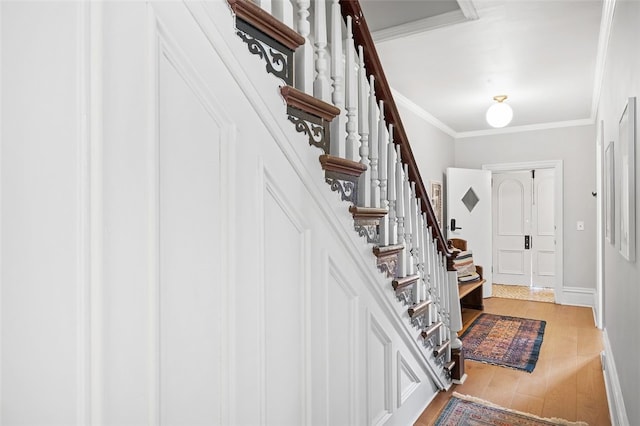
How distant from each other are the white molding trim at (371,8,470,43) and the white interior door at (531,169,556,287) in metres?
4.95

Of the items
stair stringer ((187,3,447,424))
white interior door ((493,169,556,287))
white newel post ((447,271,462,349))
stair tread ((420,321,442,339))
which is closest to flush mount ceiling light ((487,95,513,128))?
white newel post ((447,271,462,349))

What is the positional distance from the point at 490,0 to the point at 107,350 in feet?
9.16

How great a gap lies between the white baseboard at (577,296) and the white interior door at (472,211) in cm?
95

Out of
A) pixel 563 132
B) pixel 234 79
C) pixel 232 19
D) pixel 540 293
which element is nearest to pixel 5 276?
pixel 234 79

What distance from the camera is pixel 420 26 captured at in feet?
9.30

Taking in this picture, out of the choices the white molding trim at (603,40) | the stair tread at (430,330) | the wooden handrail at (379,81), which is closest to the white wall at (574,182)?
the white molding trim at (603,40)

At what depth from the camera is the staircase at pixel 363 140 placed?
1177 millimetres

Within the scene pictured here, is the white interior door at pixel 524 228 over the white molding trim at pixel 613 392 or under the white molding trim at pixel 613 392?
over

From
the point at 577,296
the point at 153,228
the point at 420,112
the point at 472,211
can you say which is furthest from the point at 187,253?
the point at 577,296

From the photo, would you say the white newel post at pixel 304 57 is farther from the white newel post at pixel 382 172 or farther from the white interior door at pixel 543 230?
the white interior door at pixel 543 230

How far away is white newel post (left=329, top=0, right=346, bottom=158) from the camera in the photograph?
4.64 ft

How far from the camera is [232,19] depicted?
3.25 ft

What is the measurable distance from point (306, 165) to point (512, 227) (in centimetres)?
671

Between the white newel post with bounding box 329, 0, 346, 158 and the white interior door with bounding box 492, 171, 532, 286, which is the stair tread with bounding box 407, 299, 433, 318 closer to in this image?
the white newel post with bounding box 329, 0, 346, 158
